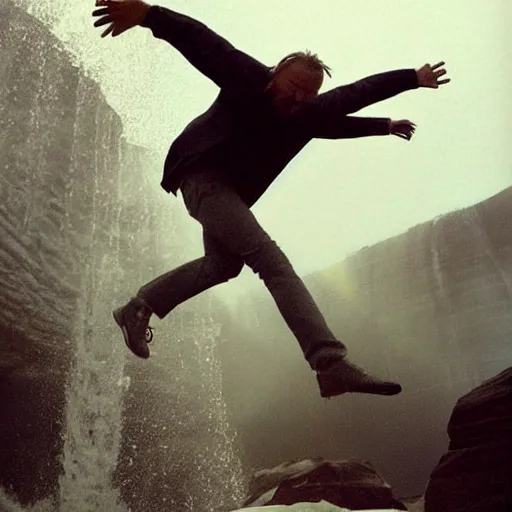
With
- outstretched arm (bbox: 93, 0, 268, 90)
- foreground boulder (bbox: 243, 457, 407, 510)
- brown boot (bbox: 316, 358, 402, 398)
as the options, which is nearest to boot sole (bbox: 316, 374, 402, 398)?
brown boot (bbox: 316, 358, 402, 398)

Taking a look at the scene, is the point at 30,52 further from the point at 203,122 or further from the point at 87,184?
the point at 203,122

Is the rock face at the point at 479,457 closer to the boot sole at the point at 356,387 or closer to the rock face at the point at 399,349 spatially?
the boot sole at the point at 356,387

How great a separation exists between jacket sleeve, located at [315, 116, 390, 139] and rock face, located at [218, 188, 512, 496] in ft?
33.6

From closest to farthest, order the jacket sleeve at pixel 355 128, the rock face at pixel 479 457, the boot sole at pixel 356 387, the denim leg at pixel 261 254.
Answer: the boot sole at pixel 356 387 → the denim leg at pixel 261 254 → the jacket sleeve at pixel 355 128 → the rock face at pixel 479 457

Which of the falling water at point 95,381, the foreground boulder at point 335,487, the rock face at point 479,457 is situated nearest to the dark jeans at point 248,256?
the rock face at point 479,457

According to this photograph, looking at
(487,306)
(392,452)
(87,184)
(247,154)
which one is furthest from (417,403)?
(247,154)

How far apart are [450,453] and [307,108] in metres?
3.58

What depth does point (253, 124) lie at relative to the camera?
7.14 ft

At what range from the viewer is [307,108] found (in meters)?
2.19

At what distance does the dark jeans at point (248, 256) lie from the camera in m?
1.86

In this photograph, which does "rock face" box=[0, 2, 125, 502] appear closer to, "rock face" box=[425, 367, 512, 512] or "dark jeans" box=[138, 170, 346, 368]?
"rock face" box=[425, 367, 512, 512]

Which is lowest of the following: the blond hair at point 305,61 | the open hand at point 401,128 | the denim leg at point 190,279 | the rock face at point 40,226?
the denim leg at point 190,279

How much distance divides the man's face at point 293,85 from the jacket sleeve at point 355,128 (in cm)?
20

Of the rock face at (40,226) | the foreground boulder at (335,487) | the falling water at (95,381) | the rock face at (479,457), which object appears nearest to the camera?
the rock face at (479,457)
